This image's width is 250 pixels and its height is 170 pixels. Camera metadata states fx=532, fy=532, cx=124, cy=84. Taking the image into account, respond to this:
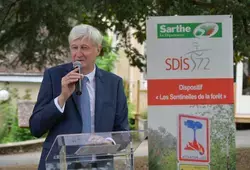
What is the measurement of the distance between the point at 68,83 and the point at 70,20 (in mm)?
6566

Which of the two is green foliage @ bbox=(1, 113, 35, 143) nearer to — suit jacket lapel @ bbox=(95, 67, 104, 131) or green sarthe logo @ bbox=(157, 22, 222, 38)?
green sarthe logo @ bbox=(157, 22, 222, 38)

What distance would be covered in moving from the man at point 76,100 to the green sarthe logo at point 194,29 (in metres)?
1.54

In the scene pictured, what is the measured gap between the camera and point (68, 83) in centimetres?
304

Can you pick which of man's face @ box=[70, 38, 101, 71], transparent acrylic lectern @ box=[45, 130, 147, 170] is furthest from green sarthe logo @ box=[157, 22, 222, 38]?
transparent acrylic lectern @ box=[45, 130, 147, 170]

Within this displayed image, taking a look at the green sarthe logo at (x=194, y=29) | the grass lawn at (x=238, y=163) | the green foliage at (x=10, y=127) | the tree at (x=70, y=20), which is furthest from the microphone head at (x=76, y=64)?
the green foliage at (x=10, y=127)

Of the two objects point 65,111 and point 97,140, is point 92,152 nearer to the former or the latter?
point 97,140

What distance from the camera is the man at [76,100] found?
3152 millimetres

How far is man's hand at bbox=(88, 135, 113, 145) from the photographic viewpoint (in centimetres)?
302

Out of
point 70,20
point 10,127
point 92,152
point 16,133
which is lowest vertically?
point 16,133

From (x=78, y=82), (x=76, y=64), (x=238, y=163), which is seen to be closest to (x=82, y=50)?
(x=76, y=64)

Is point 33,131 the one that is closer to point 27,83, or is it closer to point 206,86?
point 206,86

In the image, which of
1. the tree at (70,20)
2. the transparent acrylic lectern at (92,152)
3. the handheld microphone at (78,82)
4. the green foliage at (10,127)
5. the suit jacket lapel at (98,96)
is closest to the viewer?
the transparent acrylic lectern at (92,152)

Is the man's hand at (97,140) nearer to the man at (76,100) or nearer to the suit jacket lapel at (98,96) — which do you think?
the man at (76,100)

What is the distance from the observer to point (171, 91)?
4809mm
